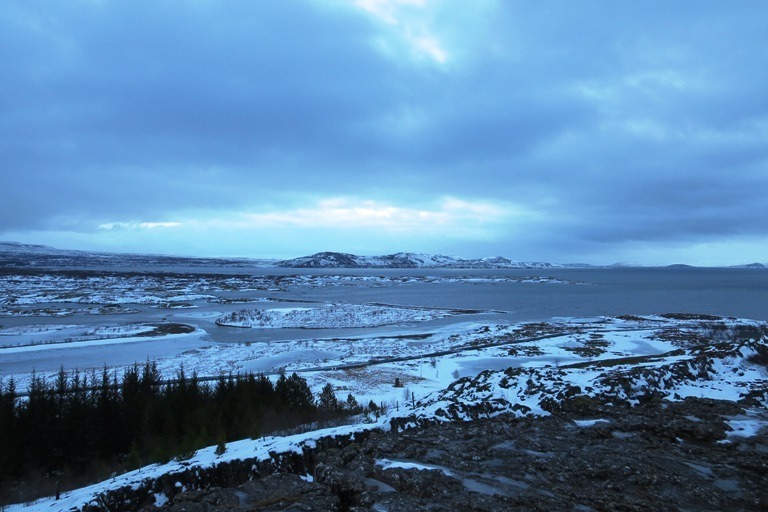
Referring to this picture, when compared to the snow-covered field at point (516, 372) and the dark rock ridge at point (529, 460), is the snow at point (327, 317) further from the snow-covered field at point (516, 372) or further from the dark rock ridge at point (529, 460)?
the dark rock ridge at point (529, 460)

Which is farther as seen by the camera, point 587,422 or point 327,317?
point 327,317

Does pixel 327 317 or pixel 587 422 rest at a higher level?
pixel 587 422

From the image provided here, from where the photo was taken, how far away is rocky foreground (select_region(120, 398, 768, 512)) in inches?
231

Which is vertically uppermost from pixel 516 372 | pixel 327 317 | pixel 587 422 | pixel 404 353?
pixel 516 372

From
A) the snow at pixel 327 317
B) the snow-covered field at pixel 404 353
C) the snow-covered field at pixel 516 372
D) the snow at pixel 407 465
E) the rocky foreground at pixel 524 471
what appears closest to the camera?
the rocky foreground at pixel 524 471

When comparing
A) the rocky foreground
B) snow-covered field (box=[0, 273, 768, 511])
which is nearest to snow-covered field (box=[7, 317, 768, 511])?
snow-covered field (box=[0, 273, 768, 511])

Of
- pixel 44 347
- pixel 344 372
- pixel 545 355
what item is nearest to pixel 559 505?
pixel 344 372

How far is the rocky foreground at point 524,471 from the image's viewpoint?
588 cm

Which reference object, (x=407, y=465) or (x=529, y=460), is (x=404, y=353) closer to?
(x=529, y=460)

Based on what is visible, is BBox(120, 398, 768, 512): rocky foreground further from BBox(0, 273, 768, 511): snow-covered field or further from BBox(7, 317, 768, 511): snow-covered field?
BBox(0, 273, 768, 511): snow-covered field

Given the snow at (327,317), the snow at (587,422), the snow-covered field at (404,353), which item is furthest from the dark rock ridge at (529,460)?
the snow at (327,317)

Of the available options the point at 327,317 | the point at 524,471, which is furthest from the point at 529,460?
the point at 327,317

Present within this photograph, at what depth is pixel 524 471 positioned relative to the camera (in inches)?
271

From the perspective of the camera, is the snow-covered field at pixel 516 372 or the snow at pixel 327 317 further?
the snow at pixel 327 317
